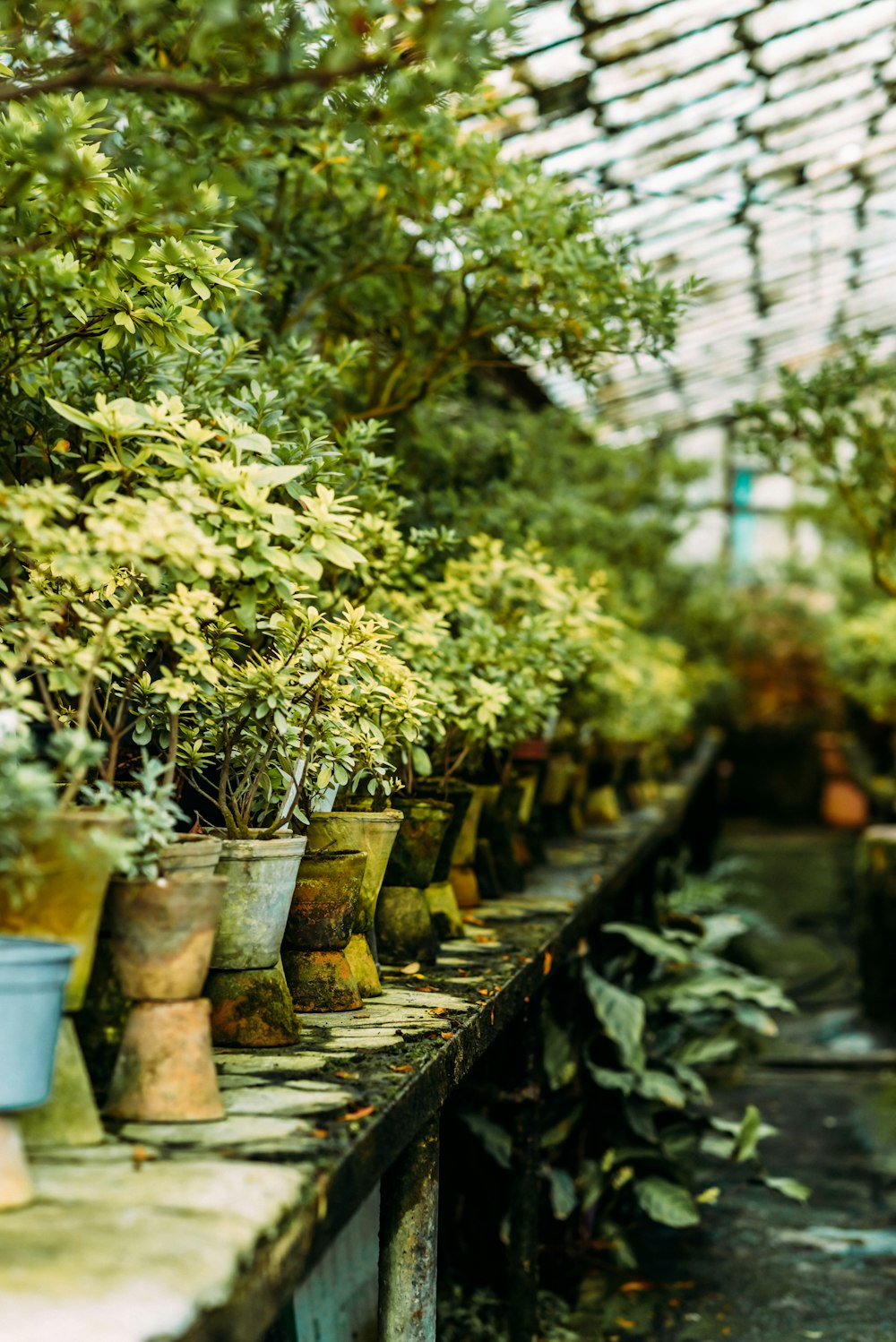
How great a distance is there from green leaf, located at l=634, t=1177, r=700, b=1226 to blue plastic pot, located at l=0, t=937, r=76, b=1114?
9.12ft

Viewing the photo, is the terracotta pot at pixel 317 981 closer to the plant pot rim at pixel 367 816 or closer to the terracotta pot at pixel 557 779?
the plant pot rim at pixel 367 816

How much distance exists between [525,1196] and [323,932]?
1257 mm

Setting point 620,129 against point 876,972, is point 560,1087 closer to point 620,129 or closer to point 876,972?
Answer: point 876,972

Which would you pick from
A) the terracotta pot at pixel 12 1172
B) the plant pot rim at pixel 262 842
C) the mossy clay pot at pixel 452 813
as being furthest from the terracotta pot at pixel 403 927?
the terracotta pot at pixel 12 1172

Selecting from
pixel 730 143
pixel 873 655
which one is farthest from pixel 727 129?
pixel 873 655

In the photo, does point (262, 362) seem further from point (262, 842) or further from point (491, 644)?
point (262, 842)

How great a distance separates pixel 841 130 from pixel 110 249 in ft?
26.9

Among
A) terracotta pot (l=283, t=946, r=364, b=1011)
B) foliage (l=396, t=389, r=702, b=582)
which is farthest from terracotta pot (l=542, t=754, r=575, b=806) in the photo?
terracotta pot (l=283, t=946, r=364, b=1011)

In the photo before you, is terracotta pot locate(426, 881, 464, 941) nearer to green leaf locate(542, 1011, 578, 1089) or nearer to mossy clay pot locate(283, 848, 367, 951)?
green leaf locate(542, 1011, 578, 1089)

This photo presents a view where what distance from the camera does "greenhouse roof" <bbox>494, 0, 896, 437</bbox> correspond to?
21.4 ft

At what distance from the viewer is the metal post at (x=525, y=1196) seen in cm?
297

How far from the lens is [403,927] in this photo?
8.79 feet

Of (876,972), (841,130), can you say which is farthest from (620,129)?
(876,972)

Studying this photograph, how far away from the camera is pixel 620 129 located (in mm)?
7375
